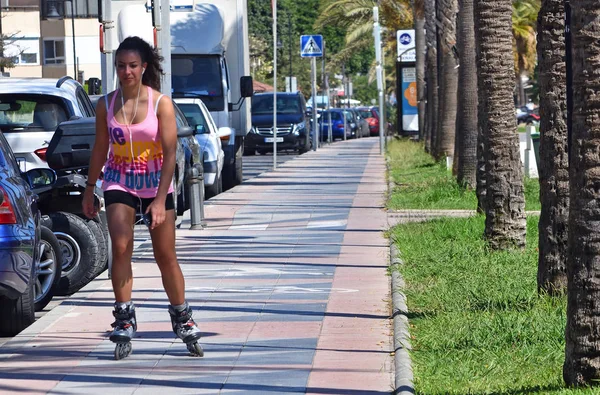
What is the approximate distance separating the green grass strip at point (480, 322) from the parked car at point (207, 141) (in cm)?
872

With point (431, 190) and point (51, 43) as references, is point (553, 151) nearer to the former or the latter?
point (431, 190)

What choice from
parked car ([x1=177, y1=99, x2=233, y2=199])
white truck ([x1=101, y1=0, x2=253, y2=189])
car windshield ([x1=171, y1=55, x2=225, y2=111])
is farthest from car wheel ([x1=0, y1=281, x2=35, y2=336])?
car windshield ([x1=171, y1=55, x2=225, y2=111])

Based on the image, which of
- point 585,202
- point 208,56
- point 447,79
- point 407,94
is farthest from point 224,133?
point 407,94

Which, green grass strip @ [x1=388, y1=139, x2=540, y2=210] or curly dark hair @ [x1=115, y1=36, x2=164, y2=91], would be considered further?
green grass strip @ [x1=388, y1=139, x2=540, y2=210]

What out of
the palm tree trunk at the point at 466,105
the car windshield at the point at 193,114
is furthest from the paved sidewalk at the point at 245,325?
the car windshield at the point at 193,114

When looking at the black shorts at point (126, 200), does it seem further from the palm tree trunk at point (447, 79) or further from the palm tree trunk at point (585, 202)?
the palm tree trunk at point (447, 79)

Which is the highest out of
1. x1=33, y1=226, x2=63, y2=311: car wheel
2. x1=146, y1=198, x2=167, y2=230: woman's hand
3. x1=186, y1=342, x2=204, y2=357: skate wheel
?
x1=146, y1=198, x2=167, y2=230: woman's hand

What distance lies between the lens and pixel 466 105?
821 inches

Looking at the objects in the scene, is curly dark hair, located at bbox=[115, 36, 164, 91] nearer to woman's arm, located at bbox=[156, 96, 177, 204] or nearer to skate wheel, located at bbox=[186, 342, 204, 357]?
woman's arm, located at bbox=[156, 96, 177, 204]

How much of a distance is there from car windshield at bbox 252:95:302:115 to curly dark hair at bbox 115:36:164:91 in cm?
3448

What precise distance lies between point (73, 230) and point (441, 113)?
18.1 meters

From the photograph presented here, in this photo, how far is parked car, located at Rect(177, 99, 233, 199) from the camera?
2117cm

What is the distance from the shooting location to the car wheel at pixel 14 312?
347 inches

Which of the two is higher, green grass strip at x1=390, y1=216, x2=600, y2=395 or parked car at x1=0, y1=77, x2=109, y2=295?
parked car at x1=0, y1=77, x2=109, y2=295
